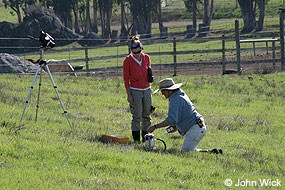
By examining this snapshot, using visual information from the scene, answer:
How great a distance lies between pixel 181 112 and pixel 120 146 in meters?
1.16

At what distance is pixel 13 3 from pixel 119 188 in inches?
3196

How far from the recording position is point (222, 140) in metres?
13.6

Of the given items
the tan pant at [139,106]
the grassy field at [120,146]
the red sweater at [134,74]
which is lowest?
the grassy field at [120,146]

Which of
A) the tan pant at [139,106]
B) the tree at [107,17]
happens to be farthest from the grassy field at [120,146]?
the tree at [107,17]

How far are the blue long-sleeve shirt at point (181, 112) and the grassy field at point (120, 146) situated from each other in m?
0.50

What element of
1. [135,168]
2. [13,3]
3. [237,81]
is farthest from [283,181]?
[13,3]

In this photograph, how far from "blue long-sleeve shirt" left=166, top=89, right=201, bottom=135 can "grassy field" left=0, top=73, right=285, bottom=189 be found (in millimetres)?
497

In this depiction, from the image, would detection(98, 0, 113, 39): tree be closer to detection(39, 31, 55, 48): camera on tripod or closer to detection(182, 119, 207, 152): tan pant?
detection(39, 31, 55, 48): camera on tripod

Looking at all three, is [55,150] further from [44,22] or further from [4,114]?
[44,22]

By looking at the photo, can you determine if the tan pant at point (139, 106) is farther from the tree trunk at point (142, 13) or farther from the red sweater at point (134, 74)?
the tree trunk at point (142, 13)

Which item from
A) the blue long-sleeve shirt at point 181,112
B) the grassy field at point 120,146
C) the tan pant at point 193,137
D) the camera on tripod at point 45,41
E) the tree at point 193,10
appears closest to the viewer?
the grassy field at point 120,146

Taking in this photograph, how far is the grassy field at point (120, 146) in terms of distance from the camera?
359 inches

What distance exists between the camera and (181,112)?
1174 centimetres

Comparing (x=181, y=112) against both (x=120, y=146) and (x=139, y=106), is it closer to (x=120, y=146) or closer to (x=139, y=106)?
(x=120, y=146)
